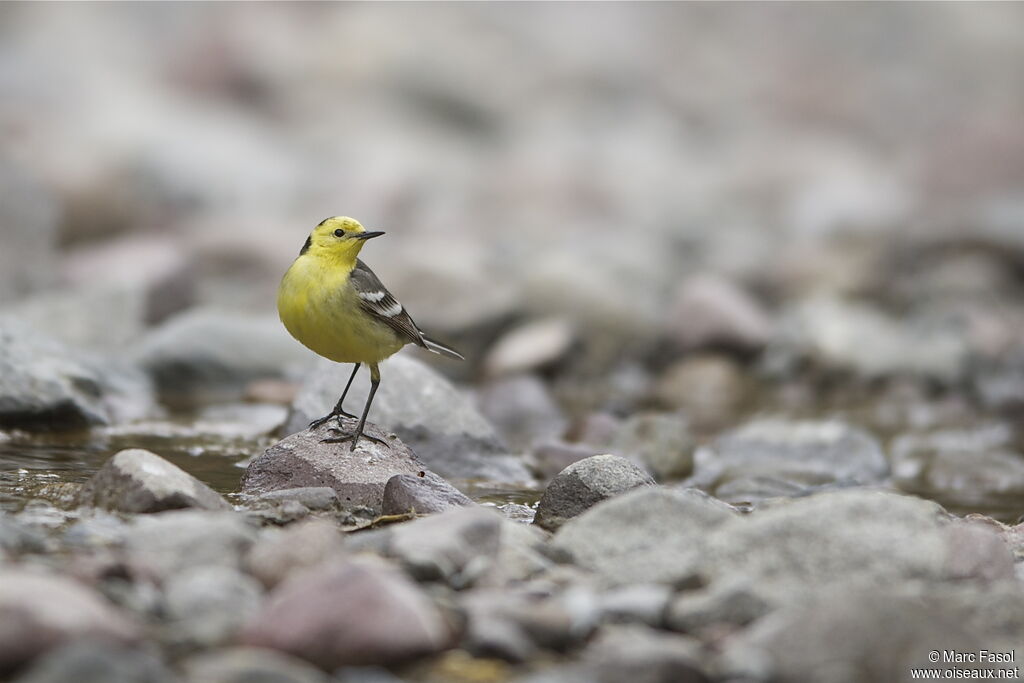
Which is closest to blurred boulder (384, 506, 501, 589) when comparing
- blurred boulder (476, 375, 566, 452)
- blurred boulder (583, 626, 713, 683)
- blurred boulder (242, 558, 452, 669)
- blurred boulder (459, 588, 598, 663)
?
blurred boulder (459, 588, 598, 663)

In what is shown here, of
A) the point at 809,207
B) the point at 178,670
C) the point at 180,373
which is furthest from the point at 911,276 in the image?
the point at 178,670

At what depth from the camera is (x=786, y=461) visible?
10367mm

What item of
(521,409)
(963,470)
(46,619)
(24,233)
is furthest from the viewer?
(24,233)

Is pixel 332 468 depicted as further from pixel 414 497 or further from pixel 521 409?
pixel 521 409

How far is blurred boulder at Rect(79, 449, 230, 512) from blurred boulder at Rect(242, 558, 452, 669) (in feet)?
5.19

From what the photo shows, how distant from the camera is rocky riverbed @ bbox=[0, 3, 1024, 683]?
448cm

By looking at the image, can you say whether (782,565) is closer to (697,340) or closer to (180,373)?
(180,373)

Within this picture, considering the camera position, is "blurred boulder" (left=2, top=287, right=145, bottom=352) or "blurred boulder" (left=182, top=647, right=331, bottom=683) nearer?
"blurred boulder" (left=182, top=647, right=331, bottom=683)

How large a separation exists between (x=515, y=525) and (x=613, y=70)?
30.7m

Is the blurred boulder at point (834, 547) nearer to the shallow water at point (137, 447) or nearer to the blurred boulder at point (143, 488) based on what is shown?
the blurred boulder at point (143, 488)

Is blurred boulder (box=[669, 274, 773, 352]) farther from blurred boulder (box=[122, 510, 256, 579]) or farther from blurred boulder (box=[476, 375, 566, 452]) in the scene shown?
blurred boulder (box=[122, 510, 256, 579])

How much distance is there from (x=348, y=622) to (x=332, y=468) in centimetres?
281

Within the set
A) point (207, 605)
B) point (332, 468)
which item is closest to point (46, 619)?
point (207, 605)

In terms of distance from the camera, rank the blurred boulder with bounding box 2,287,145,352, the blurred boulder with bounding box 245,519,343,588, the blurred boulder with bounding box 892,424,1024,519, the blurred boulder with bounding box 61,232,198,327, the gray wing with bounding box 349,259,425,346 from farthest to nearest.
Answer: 1. the blurred boulder with bounding box 61,232,198,327
2. the blurred boulder with bounding box 2,287,145,352
3. the blurred boulder with bounding box 892,424,1024,519
4. the gray wing with bounding box 349,259,425,346
5. the blurred boulder with bounding box 245,519,343,588
